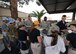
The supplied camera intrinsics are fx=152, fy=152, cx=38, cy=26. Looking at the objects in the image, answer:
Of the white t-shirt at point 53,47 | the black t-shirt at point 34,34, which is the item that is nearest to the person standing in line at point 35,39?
the black t-shirt at point 34,34

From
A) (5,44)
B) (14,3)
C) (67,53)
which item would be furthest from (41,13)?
(67,53)

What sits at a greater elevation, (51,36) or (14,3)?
(14,3)

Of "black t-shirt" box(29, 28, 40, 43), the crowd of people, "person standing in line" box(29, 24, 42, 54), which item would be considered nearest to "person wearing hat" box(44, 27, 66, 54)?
the crowd of people

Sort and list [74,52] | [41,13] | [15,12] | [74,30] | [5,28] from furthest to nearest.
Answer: [41,13], [15,12], [5,28], [74,52], [74,30]

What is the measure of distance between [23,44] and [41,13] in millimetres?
10540

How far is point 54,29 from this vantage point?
3.60 m

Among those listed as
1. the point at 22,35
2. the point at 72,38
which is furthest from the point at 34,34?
the point at 72,38

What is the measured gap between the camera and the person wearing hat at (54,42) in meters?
3.60

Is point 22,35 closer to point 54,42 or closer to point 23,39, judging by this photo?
point 23,39

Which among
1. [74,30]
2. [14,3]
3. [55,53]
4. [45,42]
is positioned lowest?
[55,53]

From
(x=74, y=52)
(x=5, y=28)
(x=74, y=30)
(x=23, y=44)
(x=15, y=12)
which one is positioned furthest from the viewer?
(x=15, y=12)

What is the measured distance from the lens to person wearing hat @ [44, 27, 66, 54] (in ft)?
11.8

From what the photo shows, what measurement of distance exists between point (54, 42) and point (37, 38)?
0.71 meters

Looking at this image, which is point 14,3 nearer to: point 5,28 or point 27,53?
point 5,28
